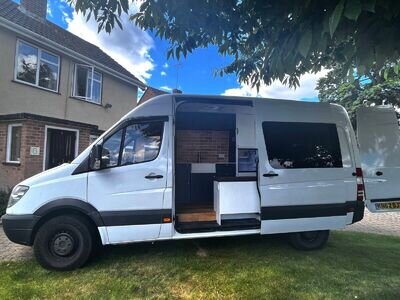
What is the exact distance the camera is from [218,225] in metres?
5.33

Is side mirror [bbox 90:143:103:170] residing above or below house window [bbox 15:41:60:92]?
below

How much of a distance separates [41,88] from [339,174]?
38.8 ft

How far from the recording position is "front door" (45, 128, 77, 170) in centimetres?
1197

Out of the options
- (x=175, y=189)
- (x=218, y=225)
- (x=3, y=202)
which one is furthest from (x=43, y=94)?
(x=218, y=225)

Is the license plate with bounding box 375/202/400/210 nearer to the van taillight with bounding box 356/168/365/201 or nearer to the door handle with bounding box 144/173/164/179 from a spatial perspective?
the van taillight with bounding box 356/168/365/201

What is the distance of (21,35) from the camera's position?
12.3 meters

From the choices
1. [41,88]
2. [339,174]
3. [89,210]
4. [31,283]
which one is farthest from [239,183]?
[41,88]

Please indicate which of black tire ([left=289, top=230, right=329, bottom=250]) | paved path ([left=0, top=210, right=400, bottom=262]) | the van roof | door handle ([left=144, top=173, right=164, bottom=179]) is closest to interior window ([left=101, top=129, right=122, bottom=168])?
the van roof

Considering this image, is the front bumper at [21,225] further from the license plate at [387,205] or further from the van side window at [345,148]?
the license plate at [387,205]

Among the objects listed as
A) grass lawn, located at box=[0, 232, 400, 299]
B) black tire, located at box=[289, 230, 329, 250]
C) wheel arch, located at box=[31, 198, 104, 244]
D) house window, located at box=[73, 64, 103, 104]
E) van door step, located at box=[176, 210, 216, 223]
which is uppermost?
house window, located at box=[73, 64, 103, 104]

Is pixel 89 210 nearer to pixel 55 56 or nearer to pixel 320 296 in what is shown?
pixel 320 296

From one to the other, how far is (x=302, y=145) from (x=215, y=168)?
2376 millimetres

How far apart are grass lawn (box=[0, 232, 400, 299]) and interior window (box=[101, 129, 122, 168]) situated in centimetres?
153

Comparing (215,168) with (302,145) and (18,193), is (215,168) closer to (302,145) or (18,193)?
(302,145)
